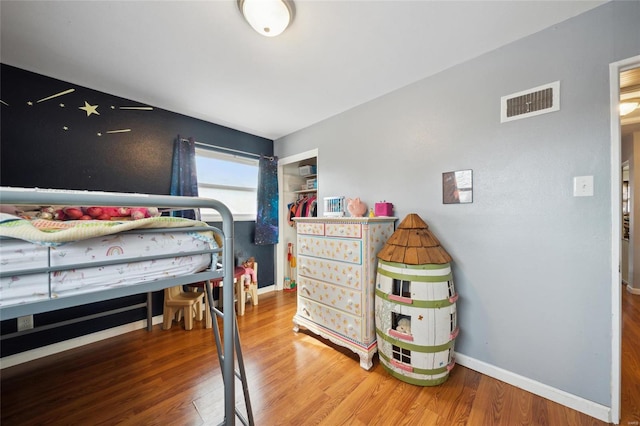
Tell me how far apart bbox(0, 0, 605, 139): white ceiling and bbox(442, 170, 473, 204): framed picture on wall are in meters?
0.88

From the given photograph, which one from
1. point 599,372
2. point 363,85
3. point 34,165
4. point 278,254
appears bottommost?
point 599,372

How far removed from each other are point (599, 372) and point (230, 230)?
215cm

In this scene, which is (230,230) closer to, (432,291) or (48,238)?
(48,238)

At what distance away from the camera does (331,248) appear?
1.99m

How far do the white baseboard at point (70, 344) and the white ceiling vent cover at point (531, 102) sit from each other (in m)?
3.65

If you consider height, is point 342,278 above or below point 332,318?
above

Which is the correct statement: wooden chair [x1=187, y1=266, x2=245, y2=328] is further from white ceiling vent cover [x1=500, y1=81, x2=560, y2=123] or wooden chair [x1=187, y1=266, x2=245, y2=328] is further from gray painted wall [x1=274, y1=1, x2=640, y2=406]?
white ceiling vent cover [x1=500, y1=81, x2=560, y2=123]

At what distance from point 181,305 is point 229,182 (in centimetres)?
158

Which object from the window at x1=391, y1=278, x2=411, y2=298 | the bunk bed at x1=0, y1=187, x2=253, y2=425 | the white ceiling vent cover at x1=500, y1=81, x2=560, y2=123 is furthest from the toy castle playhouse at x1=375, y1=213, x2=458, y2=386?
the bunk bed at x1=0, y1=187, x2=253, y2=425

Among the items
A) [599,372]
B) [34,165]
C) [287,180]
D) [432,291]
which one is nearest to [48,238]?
[432,291]

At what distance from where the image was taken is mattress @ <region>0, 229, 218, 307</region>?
0.68m

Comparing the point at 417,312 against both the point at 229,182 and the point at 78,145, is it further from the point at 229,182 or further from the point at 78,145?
the point at 78,145

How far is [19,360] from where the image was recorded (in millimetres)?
1761

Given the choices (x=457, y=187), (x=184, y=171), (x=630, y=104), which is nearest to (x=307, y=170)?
(x=184, y=171)
